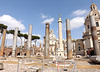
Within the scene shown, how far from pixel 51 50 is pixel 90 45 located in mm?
33106

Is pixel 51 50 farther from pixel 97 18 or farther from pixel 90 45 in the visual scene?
pixel 97 18

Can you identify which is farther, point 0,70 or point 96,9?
point 96,9

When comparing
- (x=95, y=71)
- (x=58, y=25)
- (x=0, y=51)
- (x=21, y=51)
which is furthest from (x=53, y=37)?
(x=95, y=71)

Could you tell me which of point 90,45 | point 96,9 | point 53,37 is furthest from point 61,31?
point 53,37

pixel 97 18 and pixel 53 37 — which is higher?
pixel 97 18

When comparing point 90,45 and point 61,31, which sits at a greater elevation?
point 61,31

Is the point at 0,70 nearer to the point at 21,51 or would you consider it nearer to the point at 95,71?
the point at 95,71

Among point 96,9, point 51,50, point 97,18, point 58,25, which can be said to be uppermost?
point 96,9

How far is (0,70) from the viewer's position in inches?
250

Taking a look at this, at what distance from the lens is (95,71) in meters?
6.05

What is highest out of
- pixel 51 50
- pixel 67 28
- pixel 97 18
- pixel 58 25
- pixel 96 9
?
pixel 96 9

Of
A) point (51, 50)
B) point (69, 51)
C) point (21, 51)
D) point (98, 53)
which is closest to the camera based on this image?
point (98, 53)

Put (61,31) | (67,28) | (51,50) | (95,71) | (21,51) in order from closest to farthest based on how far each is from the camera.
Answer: (95,71) < (67,28) < (61,31) < (21,51) < (51,50)

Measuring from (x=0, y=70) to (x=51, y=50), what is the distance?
2166 inches
